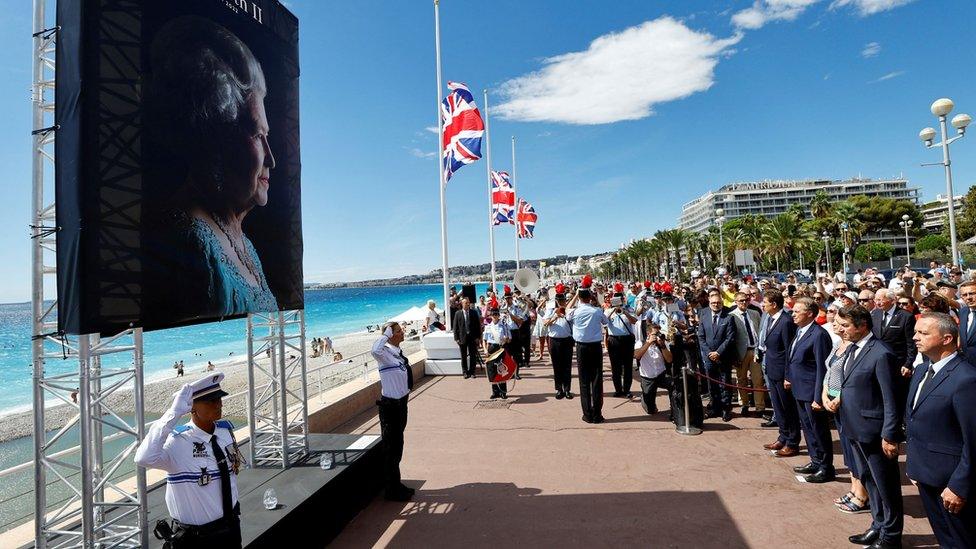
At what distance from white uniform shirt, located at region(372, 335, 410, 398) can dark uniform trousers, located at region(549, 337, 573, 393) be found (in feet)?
13.2

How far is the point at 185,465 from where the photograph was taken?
272 centimetres

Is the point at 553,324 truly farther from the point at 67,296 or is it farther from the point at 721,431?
the point at 67,296

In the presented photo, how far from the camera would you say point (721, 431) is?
6.77m

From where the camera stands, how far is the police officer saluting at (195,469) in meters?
2.67

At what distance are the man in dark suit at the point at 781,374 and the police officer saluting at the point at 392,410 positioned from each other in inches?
167

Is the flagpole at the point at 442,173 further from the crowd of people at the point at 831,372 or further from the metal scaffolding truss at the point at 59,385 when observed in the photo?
the metal scaffolding truss at the point at 59,385

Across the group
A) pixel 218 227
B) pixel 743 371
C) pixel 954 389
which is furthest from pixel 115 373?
pixel 743 371

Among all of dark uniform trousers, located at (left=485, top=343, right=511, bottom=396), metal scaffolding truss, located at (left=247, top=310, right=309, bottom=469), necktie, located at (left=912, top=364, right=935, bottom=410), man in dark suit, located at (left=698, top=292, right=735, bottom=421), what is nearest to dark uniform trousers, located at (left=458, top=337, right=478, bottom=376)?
dark uniform trousers, located at (left=485, top=343, right=511, bottom=396)

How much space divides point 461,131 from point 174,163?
9518 millimetres

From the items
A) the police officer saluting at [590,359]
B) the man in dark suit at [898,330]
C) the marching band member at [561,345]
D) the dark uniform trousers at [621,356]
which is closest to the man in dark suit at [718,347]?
the dark uniform trousers at [621,356]

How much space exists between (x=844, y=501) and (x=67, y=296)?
6408 mm

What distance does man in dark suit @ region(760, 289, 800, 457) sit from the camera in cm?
560

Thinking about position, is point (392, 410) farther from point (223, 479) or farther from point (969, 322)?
point (969, 322)

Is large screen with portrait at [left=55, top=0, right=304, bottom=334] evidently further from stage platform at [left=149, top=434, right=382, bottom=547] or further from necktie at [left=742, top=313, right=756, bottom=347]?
necktie at [left=742, top=313, right=756, bottom=347]
